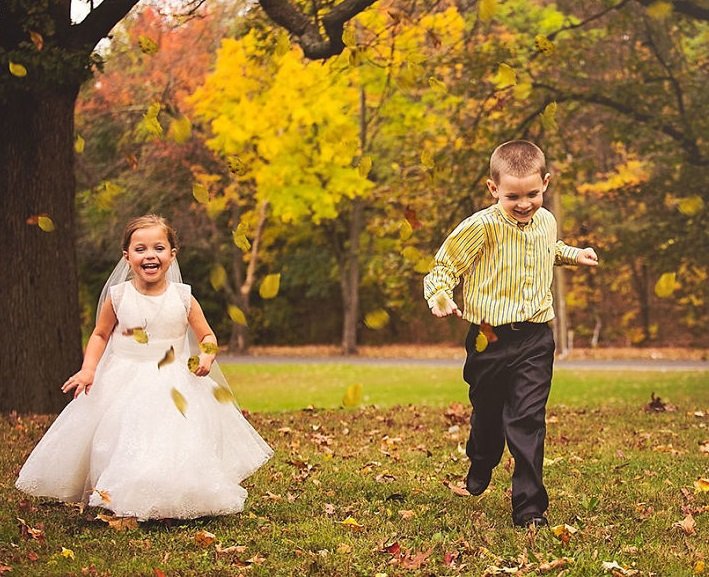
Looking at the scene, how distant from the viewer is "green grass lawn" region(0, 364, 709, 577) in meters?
4.68

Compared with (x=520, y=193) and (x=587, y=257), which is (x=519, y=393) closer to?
(x=587, y=257)

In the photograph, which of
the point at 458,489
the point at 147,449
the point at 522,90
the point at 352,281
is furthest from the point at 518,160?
the point at 352,281

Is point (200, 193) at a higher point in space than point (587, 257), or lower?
higher

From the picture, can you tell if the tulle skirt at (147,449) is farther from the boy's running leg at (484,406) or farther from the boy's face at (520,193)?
the boy's face at (520,193)

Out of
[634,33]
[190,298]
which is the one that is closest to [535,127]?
[634,33]

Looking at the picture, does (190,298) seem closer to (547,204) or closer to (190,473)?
(190,473)

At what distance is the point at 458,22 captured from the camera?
20250 millimetres

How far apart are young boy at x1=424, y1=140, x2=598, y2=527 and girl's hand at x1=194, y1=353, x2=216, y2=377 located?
3.83 feet

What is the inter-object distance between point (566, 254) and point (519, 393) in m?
0.77

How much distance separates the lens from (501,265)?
5469 millimetres

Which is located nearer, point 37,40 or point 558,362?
point 37,40

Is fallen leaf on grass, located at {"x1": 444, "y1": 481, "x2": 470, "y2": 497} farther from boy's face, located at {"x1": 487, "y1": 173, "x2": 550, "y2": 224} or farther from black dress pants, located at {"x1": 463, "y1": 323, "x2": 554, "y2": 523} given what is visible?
boy's face, located at {"x1": 487, "y1": 173, "x2": 550, "y2": 224}

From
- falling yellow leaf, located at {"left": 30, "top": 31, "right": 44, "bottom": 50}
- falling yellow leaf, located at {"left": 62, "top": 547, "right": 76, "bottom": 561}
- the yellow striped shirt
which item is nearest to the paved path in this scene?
falling yellow leaf, located at {"left": 30, "top": 31, "right": 44, "bottom": 50}

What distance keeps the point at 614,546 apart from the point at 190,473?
204 centimetres
